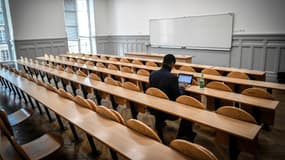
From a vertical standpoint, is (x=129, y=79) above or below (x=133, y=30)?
below

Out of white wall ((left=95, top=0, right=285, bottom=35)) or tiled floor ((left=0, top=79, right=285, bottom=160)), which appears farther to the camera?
white wall ((left=95, top=0, right=285, bottom=35))

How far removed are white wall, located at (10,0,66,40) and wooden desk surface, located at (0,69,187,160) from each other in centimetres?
683

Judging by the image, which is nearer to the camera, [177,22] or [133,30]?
[177,22]

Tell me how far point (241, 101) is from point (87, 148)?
6.84ft

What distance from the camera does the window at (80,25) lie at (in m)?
10.4

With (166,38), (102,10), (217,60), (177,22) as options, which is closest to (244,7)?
(217,60)

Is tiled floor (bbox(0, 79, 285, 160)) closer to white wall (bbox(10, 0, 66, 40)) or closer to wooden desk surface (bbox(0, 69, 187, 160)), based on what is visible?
wooden desk surface (bbox(0, 69, 187, 160))

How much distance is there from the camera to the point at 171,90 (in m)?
2.96

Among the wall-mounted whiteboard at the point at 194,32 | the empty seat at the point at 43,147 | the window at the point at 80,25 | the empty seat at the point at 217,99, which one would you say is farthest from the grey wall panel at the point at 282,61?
the window at the point at 80,25

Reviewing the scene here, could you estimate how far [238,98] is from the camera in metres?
2.79

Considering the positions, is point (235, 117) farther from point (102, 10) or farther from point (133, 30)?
point (102, 10)

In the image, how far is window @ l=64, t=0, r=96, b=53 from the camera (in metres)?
10.4

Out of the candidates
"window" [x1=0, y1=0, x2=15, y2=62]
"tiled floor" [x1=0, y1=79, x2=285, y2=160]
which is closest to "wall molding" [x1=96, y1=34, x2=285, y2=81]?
"tiled floor" [x1=0, y1=79, x2=285, y2=160]

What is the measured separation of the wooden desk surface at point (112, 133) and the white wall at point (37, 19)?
6.83 meters
